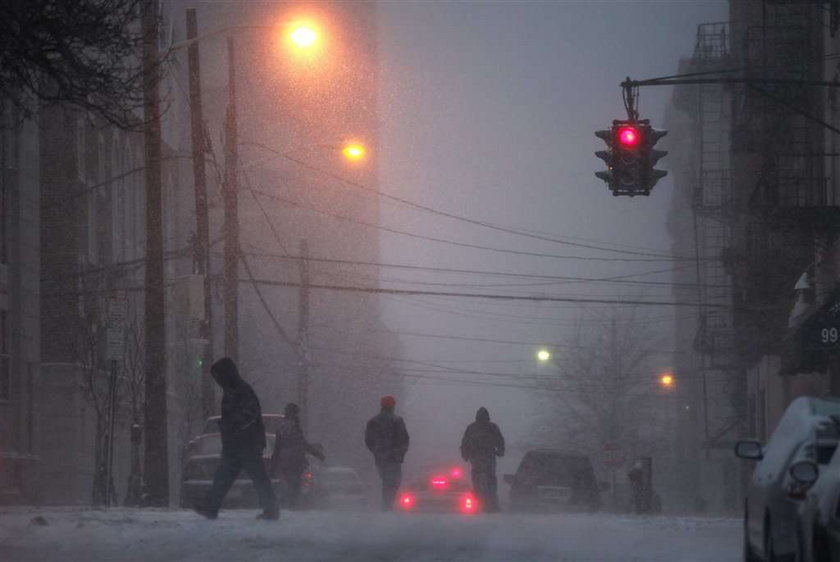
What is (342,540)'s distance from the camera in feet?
47.3

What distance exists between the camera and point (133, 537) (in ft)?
45.1

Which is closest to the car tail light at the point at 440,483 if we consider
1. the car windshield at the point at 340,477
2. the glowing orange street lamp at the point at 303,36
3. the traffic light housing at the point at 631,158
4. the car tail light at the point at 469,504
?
the car tail light at the point at 469,504

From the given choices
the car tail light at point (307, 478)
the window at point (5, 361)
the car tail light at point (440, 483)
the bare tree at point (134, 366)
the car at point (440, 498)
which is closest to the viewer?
the car tail light at point (307, 478)

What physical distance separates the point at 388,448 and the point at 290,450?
140cm

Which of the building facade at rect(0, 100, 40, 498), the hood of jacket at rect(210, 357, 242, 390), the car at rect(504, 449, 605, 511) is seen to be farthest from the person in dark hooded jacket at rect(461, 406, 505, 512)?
the building facade at rect(0, 100, 40, 498)

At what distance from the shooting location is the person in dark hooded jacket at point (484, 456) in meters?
24.6

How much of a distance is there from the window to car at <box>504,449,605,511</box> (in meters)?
12.4

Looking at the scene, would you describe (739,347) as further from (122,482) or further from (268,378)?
(268,378)

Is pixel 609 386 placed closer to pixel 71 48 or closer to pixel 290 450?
pixel 290 450

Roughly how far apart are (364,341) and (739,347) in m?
36.2

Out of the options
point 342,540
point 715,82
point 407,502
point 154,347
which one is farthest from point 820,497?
point 407,502

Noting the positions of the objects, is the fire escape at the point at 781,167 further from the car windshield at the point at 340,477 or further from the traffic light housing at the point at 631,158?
the traffic light housing at the point at 631,158

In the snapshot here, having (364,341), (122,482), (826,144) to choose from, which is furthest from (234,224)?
(364,341)

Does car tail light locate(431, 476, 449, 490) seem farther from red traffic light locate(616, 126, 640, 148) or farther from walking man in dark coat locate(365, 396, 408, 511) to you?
red traffic light locate(616, 126, 640, 148)
